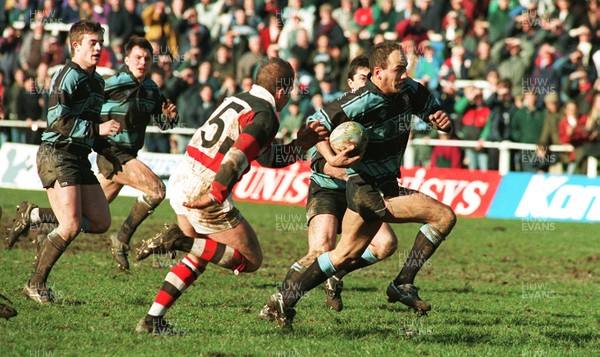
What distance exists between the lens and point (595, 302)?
11.2m

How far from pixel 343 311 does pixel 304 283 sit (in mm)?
1360

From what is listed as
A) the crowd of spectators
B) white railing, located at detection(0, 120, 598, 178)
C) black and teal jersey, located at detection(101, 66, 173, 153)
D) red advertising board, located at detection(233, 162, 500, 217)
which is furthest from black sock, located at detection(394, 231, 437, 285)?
the crowd of spectators

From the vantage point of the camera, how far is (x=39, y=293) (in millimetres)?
9703

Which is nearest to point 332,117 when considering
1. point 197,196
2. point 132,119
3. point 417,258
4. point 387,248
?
point 197,196

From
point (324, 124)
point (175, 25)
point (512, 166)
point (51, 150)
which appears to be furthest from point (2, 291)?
point (175, 25)

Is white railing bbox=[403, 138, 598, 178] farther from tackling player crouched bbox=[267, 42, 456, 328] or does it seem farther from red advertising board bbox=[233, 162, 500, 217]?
tackling player crouched bbox=[267, 42, 456, 328]

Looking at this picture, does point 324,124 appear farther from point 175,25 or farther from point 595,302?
point 175,25

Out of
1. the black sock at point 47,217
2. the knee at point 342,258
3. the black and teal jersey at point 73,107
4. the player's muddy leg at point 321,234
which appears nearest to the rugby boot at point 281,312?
the knee at point 342,258

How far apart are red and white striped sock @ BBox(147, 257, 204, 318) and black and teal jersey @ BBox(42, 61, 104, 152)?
2294 mm

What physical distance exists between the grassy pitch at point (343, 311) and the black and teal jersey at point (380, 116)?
1.36m

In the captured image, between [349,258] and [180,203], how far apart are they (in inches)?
60.3

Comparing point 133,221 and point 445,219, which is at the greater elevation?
point 445,219

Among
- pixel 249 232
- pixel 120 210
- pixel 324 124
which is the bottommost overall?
pixel 120 210

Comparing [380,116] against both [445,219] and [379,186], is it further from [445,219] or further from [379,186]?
[445,219]
